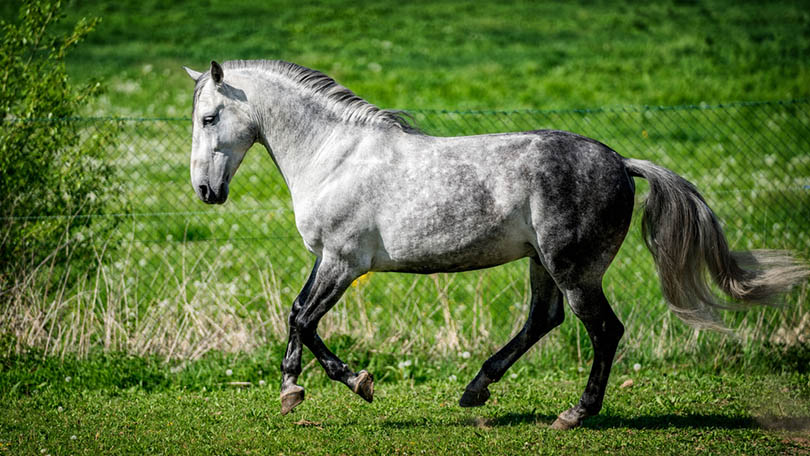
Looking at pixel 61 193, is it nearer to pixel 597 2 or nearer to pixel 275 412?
pixel 275 412

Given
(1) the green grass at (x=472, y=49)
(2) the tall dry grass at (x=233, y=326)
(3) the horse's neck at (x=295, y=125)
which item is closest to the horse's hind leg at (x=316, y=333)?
(3) the horse's neck at (x=295, y=125)

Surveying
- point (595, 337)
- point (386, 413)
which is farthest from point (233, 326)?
point (595, 337)

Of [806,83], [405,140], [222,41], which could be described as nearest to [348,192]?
[405,140]

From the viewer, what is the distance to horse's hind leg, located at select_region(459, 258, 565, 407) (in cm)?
565

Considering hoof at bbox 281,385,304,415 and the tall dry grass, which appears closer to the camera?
hoof at bbox 281,385,304,415

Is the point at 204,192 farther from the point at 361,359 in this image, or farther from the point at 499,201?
the point at 361,359

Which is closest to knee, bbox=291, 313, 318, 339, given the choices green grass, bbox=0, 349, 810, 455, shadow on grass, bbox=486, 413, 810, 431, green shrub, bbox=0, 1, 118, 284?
green grass, bbox=0, 349, 810, 455

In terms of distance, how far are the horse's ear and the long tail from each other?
263cm

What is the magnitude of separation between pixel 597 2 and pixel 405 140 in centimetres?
2283

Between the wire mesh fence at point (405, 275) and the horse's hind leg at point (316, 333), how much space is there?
1.75 m

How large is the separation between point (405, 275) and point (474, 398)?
12.4 feet

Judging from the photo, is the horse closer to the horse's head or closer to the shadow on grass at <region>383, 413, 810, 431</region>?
the horse's head

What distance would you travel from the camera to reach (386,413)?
5.94m

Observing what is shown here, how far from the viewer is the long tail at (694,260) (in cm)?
532
